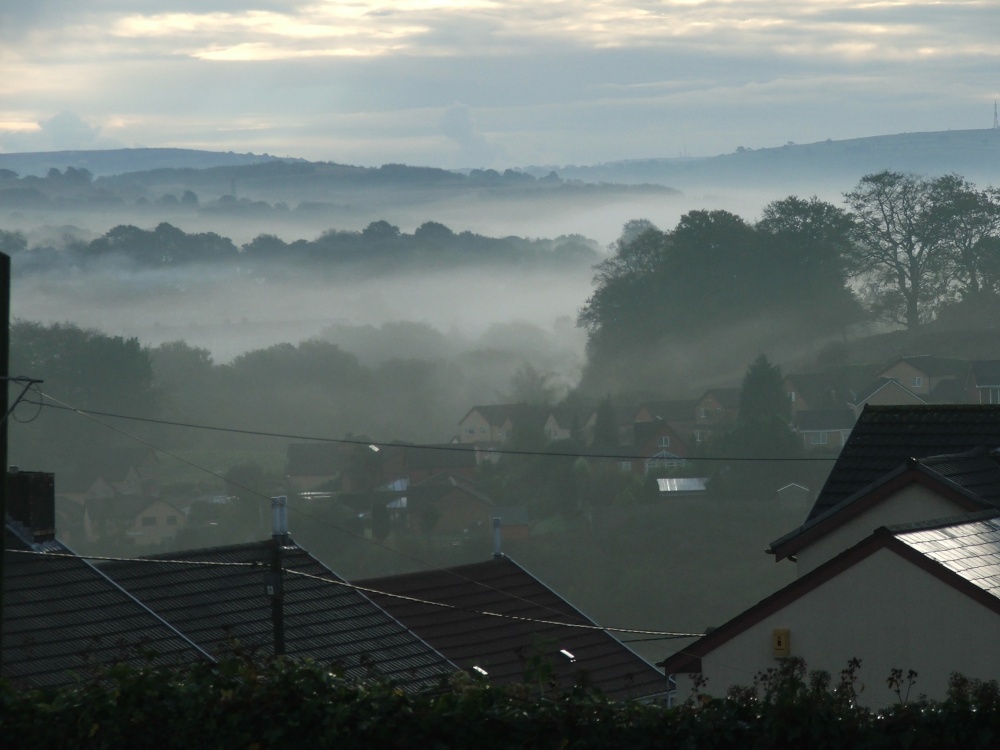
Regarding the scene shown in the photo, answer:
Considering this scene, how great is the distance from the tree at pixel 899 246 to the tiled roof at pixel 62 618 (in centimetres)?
9080

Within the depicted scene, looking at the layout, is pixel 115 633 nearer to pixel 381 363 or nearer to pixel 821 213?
pixel 821 213

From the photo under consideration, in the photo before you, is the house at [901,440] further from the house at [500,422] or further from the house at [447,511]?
the house at [500,422]

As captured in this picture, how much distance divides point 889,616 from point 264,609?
690cm

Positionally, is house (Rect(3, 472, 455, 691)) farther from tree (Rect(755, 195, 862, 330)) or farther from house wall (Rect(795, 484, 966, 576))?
tree (Rect(755, 195, 862, 330))

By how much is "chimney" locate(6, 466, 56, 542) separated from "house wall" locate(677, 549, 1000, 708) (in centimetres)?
772

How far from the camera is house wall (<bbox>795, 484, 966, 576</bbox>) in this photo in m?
11.1

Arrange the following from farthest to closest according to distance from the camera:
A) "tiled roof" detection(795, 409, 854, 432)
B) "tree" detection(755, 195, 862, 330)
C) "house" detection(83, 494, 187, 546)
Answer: "tree" detection(755, 195, 862, 330), "house" detection(83, 494, 187, 546), "tiled roof" detection(795, 409, 854, 432)

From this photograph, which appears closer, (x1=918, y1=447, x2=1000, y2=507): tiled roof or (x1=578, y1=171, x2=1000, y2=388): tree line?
(x1=918, y1=447, x2=1000, y2=507): tiled roof

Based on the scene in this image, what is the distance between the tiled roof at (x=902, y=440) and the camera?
40.4 feet

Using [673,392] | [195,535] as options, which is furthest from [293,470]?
[673,392]

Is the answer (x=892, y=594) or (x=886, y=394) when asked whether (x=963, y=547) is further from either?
(x=886, y=394)

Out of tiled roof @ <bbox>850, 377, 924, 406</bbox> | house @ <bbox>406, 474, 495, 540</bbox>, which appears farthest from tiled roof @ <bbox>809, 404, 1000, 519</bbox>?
tiled roof @ <bbox>850, 377, 924, 406</bbox>

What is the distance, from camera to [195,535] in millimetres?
91562

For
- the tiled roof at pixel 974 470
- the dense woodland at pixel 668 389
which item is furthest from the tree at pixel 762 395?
the tiled roof at pixel 974 470
